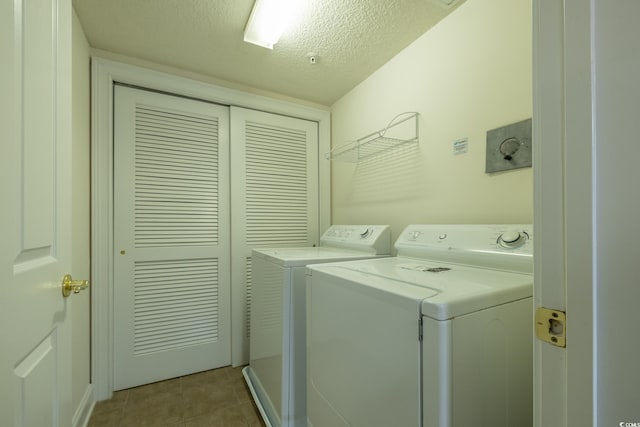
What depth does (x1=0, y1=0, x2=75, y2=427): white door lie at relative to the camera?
53cm

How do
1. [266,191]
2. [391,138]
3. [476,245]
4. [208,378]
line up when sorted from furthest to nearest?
[266,191], [208,378], [391,138], [476,245]

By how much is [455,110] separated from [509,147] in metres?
0.39

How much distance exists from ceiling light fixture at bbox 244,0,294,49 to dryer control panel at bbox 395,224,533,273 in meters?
1.42

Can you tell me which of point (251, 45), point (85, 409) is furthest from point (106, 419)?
point (251, 45)

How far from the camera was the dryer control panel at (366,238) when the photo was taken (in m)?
1.71

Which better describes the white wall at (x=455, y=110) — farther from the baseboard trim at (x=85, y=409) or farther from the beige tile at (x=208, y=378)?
the baseboard trim at (x=85, y=409)

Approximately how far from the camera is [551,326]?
44 centimetres

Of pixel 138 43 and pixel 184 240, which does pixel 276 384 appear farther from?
pixel 138 43

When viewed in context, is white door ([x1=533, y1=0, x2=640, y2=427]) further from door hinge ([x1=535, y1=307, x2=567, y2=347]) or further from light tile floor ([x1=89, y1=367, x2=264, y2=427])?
light tile floor ([x1=89, y1=367, x2=264, y2=427])

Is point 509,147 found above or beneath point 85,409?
above

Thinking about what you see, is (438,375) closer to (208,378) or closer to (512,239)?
(512,239)

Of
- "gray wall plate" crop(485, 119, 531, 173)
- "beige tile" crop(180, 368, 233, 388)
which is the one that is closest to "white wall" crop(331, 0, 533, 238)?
"gray wall plate" crop(485, 119, 531, 173)

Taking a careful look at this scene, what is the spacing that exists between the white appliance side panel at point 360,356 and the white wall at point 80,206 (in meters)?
1.37

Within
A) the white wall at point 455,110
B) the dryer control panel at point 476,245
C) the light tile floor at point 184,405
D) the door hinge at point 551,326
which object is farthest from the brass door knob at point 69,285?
the white wall at point 455,110
